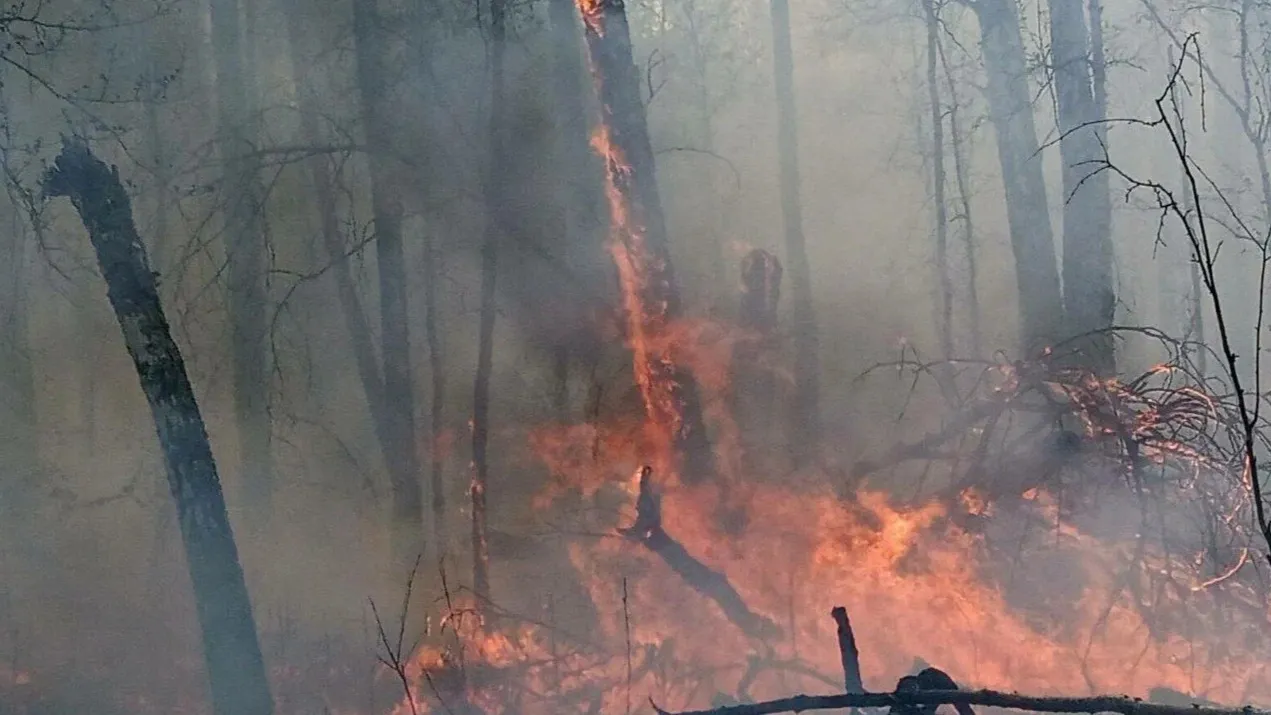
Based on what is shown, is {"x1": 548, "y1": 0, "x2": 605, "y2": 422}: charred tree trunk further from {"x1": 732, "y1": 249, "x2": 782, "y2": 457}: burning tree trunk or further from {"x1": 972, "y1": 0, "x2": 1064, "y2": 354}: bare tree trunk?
{"x1": 972, "y1": 0, "x2": 1064, "y2": 354}: bare tree trunk

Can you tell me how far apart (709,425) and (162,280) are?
83.2 inches

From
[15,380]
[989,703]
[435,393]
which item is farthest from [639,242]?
[15,380]

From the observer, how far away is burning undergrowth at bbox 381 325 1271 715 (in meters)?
2.72

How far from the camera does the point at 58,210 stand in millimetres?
3209

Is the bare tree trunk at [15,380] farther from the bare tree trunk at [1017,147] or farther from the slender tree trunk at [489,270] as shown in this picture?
the bare tree trunk at [1017,147]

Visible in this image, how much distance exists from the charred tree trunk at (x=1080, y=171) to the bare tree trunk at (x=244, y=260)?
304cm

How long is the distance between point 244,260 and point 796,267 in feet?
7.00

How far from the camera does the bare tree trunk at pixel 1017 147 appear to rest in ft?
10.6

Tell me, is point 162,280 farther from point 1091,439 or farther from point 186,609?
point 1091,439

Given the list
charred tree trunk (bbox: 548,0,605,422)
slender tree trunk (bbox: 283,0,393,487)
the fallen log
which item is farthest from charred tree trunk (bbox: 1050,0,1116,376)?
slender tree trunk (bbox: 283,0,393,487)

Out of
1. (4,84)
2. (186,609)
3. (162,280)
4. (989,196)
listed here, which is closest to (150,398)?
(162,280)

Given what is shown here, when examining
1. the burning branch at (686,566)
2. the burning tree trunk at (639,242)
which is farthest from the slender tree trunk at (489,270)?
the burning branch at (686,566)

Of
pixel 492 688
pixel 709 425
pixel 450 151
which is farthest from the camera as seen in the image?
pixel 450 151

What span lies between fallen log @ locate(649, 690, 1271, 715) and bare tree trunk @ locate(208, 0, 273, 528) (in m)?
1.98
